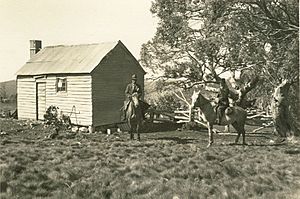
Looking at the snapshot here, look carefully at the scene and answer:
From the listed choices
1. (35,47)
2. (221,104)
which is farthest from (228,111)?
(35,47)

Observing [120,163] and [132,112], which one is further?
[132,112]

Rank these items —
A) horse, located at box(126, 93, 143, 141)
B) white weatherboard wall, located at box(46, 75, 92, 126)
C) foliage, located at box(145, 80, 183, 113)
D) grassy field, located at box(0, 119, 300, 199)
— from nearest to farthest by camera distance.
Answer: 1. grassy field, located at box(0, 119, 300, 199)
2. horse, located at box(126, 93, 143, 141)
3. white weatherboard wall, located at box(46, 75, 92, 126)
4. foliage, located at box(145, 80, 183, 113)

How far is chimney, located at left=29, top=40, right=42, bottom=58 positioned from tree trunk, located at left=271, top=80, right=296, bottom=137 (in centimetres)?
1575

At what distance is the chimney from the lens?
→ 25766 millimetres

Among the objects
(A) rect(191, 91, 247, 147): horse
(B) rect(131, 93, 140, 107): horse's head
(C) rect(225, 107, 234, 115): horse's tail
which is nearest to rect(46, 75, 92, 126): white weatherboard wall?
(B) rect(131, 93, 140, 107): horse's head

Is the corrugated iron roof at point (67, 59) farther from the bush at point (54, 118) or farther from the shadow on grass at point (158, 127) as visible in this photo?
the shadow on grass at point (158, 127)

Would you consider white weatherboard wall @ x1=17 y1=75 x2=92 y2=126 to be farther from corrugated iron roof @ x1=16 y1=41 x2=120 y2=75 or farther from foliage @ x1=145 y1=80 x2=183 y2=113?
foliage @ x1=145 y1=80 x2=183 y2=113

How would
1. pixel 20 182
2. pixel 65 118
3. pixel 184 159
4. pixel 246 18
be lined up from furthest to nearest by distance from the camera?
1. pixel 65 118
2. pixel 246 18
3. pixel 184 159
4. pixel 20 182

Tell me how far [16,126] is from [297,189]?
1574cm

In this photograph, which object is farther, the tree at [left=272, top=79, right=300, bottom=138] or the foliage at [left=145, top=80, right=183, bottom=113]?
the foliage at [left=145, top=80, right=183, bottom=113]

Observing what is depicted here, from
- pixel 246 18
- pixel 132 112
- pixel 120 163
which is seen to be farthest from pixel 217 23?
pixel 120 163

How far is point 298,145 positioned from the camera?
13.8m

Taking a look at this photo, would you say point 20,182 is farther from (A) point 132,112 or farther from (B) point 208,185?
(A) point 132,112

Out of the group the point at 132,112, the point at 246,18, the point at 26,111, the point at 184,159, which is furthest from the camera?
the point at 26,111
